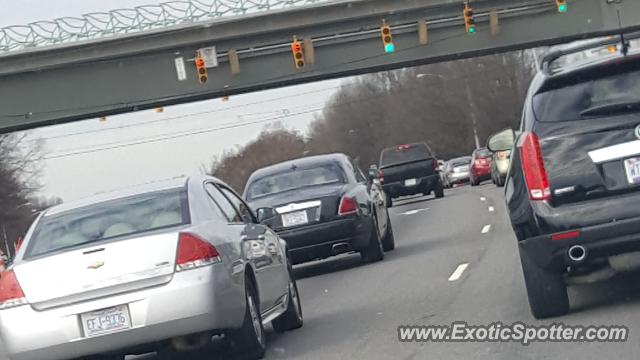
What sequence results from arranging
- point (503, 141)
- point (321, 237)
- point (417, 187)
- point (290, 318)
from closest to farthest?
point (503, 141) < point (290, 318) < point (321, 237) < point (417, 187)

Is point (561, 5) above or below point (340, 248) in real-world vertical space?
above

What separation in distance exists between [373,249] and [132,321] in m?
8.97

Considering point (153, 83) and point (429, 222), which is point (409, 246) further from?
point (153, 83)

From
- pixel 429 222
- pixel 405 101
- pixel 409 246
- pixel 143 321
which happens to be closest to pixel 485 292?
pixel 143 321

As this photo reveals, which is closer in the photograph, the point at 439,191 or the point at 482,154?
the point at 439,191

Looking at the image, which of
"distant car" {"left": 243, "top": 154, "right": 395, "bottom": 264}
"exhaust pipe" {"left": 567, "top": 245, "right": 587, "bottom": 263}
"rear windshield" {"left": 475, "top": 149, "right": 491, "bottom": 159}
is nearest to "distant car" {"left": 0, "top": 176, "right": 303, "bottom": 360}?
"exhaust pipe" {"left": 567, "top": 245, "right": 587, "bottom": 263}

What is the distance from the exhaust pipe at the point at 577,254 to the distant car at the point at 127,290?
230 centimetres

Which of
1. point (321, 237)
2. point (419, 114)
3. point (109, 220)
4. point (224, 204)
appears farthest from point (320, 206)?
point (419, 114)

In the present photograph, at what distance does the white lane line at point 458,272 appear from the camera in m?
13.9

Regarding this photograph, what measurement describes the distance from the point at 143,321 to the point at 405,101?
123m

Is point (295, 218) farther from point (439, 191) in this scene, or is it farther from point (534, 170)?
point (439, 191)

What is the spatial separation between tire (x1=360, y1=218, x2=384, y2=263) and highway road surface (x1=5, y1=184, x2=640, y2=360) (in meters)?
0.13

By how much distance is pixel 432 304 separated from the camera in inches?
462

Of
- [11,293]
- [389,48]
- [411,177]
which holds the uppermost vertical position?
[389,48]
